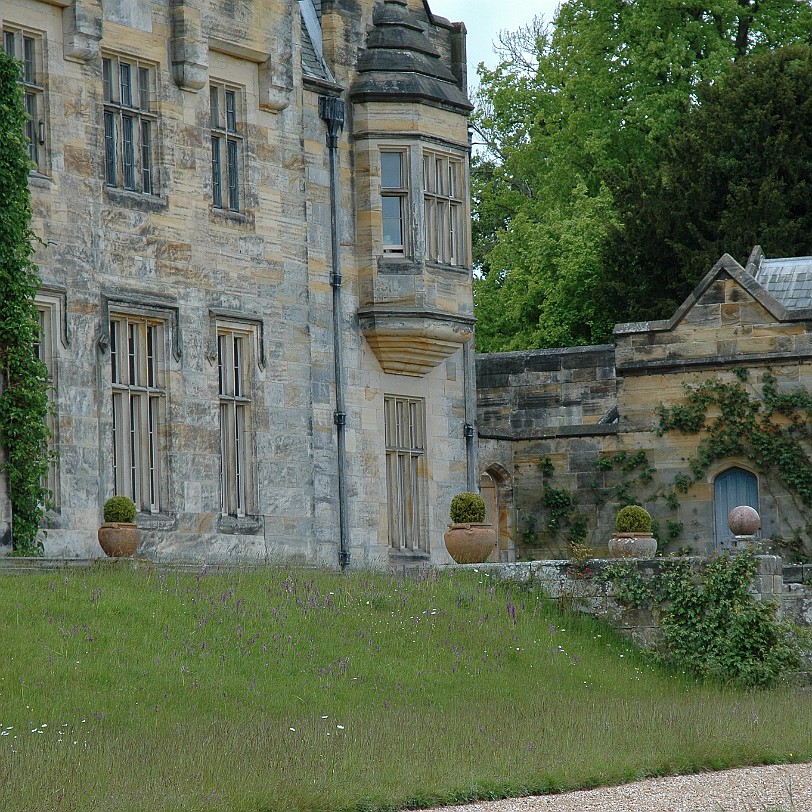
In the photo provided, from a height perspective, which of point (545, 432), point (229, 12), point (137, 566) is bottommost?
point (137, 566)

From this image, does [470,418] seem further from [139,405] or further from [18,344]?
[18,344]

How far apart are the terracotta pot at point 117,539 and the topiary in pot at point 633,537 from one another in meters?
5.83

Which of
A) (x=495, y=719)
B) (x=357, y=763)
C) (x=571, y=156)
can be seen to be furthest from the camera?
(x=571, y=156)

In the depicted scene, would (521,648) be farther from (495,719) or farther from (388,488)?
(388,488)

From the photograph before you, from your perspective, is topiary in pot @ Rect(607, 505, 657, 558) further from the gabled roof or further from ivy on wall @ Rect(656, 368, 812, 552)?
the gabled roof

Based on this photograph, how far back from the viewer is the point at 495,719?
51.0ft

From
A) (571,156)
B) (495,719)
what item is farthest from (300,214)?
(571,156)

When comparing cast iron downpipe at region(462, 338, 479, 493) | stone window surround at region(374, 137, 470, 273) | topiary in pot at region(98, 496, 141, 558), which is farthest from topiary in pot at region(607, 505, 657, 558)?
topiary in pot at region(98, 496, 141, 558)

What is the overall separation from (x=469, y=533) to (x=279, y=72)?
7040 millimetres

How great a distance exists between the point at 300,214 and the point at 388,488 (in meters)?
4.09

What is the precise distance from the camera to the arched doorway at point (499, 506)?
94.3 ft

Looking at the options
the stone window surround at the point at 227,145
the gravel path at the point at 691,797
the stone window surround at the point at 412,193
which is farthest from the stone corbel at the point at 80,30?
the gravel path at the point at 691,797

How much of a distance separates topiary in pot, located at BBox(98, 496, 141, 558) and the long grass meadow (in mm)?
1233

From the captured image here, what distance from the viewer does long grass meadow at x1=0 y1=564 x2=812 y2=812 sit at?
12500mm
